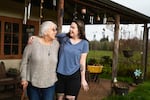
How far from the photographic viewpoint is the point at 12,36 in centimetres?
960

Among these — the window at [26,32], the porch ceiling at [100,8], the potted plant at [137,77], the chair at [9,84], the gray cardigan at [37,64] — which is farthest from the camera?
the potted plant at [137,77]

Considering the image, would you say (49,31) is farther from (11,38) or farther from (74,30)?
(11,38)

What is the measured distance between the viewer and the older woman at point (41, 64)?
3.46 meters

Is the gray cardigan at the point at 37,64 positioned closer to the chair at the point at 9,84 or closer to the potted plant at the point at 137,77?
the chair at the point at 9,84

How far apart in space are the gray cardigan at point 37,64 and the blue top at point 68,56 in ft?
0.60

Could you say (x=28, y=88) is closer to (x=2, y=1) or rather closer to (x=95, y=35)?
(x=2, y=1)

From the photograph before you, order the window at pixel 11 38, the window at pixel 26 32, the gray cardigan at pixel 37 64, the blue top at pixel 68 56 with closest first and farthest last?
the gray cardigan at pixel 37 64 → the blue top at pixel 68 56 → the window at pixel 11 38 → the window at pixel 26 32

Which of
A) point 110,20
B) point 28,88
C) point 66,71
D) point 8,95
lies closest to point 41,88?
point 28,88

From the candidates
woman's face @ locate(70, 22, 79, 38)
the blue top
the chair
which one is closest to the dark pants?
the blue top

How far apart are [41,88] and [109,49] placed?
17991 millimetres

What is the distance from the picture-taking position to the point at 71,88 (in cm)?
382

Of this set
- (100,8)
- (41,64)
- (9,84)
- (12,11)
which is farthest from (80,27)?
(12,11)

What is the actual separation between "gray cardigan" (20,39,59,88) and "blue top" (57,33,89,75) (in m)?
0.18

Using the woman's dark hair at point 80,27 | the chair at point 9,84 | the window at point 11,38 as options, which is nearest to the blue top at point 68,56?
the woman's dark hair at point 80,27
